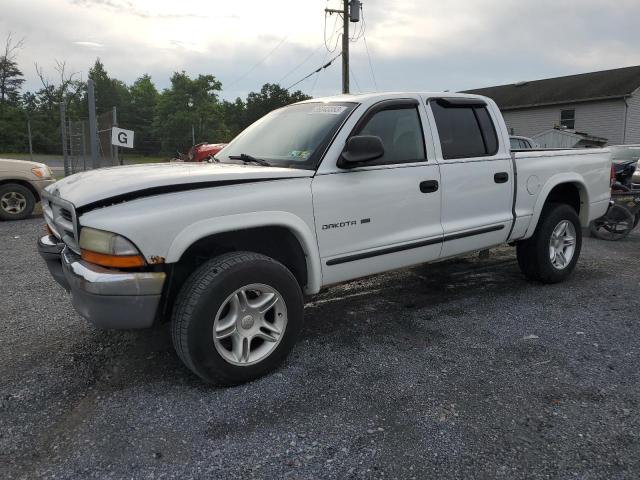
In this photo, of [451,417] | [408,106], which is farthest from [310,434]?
[408,106]

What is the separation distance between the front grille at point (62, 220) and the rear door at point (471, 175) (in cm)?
266

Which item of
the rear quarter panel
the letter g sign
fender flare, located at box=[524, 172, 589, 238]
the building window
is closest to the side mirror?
the rear quarter panel

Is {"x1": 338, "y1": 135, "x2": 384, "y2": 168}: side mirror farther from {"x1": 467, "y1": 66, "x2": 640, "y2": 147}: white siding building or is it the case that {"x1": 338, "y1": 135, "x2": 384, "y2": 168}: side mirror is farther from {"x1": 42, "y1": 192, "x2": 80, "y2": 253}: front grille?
{"x1": 467, "y1": 66, "x2": 640, "y2": 147}: white siding building

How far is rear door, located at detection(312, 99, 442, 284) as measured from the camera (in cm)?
341

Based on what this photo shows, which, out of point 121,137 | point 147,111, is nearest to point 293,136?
point 121,137

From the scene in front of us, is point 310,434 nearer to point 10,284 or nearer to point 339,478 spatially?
point 339,478

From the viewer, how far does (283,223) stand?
3145 millimetres

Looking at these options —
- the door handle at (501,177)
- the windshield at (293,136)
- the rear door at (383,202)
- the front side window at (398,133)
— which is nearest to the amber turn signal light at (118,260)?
the rear door at (383,202)

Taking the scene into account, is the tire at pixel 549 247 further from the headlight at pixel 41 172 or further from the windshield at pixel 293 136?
the headlight at pixel 41 172

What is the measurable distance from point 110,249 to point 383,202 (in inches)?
73.3

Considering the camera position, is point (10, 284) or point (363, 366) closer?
point (363, 366)

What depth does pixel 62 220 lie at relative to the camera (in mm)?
3201

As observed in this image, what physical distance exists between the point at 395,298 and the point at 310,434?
7.98ft

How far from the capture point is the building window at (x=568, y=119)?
2960 centimetres
